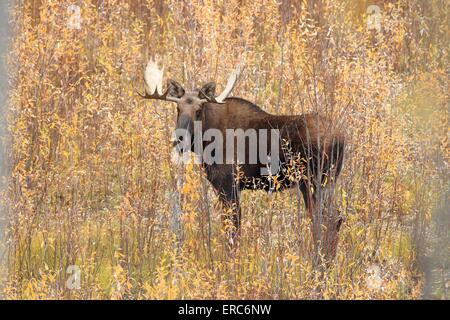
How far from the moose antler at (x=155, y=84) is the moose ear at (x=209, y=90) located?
0.26 meters

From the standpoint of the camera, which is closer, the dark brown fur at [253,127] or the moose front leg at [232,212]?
the moose front leg at [232,212]

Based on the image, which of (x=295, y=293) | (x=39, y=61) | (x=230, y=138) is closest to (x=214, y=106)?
(x=230, y=138)

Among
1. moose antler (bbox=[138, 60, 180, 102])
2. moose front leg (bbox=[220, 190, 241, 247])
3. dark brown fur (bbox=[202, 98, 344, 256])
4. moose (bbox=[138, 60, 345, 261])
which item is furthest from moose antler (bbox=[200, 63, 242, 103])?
moose front leg (bbox=[220, 190, 241, 247])

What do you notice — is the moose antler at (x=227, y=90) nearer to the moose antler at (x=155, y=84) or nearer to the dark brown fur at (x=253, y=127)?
the dark brown fur at (x=253, y=127)

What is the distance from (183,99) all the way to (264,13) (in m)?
3.68

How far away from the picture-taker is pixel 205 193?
707 centimetres

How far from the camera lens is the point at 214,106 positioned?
28.3ft

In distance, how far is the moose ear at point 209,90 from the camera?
819 centimetres

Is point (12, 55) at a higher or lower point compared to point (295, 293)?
higher

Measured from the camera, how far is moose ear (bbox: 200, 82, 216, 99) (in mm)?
8187

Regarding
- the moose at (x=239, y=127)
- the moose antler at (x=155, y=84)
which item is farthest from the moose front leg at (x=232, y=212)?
the moose antler at (x=155, y=84)

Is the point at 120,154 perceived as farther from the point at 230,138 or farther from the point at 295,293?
the point at 295,293

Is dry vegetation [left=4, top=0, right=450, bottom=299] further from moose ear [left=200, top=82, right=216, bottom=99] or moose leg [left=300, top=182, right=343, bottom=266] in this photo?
moose ear [left=200, top=82, right=216, bottom=99]

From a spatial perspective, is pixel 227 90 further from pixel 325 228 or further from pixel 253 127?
pixel 325 228
